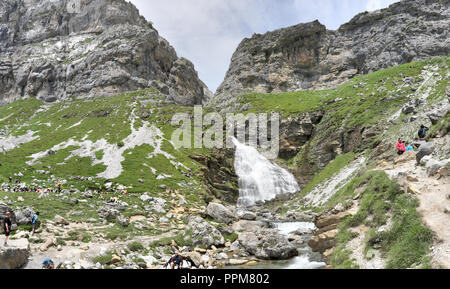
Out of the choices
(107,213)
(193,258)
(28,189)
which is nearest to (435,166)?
(193,258)

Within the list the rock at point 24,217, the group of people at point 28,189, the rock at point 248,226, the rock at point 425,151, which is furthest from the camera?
the group of people at point 28,189

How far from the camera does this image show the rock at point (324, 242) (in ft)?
70.9

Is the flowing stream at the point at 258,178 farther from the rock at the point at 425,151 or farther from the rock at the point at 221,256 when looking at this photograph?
the rock at the point at 425,151

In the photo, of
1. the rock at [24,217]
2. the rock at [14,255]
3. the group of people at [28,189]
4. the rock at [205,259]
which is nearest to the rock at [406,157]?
the rock at [205,259]

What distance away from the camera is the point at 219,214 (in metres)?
37.3

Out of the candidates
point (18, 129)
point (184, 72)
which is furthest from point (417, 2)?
point (18, 129)

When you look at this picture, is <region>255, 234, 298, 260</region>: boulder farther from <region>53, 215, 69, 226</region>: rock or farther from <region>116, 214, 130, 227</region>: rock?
<region>53, 215, 69, 226</region>: rock

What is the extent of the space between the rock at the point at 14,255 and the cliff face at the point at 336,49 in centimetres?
11157

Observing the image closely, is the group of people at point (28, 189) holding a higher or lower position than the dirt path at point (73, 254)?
higher
